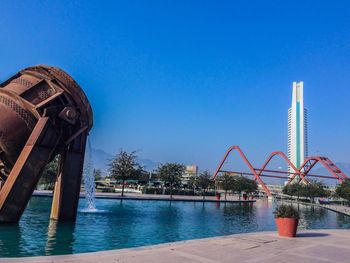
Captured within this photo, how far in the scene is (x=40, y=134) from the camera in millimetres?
15148

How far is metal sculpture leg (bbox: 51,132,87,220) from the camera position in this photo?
1711cm

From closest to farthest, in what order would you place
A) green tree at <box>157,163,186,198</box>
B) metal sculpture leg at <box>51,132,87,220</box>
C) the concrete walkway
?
the concrete walkway → metal sculpture leg at <box>51,132,87,220</box> → green tree at <box>157,163,186,198</box>

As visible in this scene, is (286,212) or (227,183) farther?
(227,183)

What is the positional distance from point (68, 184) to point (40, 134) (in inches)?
129

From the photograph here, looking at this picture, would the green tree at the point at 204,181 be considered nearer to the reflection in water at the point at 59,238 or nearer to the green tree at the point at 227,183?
the green tree at the point at 227,183

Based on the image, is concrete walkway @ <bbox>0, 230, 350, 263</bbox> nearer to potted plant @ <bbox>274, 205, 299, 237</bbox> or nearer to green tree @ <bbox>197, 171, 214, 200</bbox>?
potted plant @ <bbox>274, 205, 299, 237</bbox>

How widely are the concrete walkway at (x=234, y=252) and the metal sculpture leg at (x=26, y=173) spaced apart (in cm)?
641

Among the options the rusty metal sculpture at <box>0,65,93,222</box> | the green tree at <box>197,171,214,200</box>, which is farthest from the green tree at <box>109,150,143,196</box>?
the rusty metal sculpture at <box>0,65,93,222</box>

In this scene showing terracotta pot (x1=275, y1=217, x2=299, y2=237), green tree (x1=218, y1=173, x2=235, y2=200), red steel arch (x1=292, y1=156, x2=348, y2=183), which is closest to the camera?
terracotta pot (x1=275, y1=217, x2=299, y2=237)

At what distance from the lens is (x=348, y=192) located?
51.1 metres

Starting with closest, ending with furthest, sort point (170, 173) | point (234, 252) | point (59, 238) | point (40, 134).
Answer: point (234, 252) → point (59, 238) → point (40, 134) → point (170, 173)

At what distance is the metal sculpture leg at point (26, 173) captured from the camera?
14.0 metres

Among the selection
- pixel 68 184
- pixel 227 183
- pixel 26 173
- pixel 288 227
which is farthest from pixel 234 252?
pixel 227 183

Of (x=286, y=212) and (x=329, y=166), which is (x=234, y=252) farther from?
(x=329, y=166)
